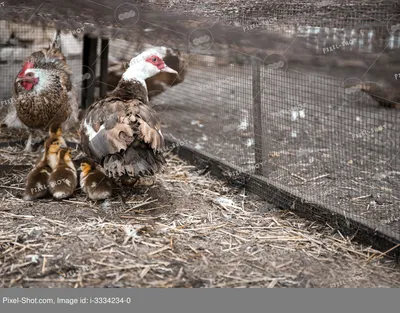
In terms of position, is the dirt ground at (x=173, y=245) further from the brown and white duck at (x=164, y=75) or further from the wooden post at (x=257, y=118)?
the brown and white duck at (x=164, y=75)

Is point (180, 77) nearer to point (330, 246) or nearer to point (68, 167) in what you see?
point (68, 167)

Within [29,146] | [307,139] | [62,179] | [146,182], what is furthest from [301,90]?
[29,146]

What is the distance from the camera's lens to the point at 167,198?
445cm

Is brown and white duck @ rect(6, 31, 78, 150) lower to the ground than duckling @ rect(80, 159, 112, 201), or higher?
higher

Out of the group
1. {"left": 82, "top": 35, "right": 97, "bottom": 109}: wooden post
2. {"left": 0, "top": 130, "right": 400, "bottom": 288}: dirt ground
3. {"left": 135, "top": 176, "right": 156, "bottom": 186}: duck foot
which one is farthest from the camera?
{"left": 82, "top": 35, "right": 97, "bottom": 109}: wooden post

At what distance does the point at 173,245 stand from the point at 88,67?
4.60 m

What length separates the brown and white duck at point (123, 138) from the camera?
154 inches

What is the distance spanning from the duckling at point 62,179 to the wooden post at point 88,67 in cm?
304

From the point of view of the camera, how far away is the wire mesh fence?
11.1 feet

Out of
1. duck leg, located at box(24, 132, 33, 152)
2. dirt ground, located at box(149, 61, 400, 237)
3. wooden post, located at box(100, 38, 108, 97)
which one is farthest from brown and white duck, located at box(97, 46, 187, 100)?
duck leg, located at box(24, 132, 33, 152)

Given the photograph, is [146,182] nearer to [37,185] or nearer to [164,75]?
[37,185]

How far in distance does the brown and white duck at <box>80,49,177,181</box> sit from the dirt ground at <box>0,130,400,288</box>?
0.41 meters

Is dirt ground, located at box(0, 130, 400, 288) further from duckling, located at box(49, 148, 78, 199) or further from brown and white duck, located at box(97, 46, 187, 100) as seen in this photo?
brown and white duck, located at box(97, 46, 187, 100)

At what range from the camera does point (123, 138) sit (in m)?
3.93
